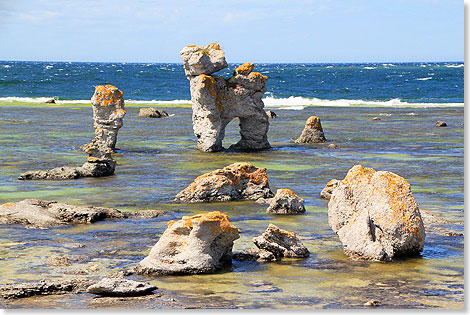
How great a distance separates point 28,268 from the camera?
1182 centimetres

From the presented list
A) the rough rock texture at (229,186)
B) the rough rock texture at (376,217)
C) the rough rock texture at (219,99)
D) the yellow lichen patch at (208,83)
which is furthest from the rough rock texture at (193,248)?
the rough rock texture at (219,99)

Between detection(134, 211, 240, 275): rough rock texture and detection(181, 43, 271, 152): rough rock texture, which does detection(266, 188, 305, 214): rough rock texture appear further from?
detection(181, 43, 271, 152): rough rock texture

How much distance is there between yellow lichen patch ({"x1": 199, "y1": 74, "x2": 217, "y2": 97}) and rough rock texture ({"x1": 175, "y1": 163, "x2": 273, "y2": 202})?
1063 cm

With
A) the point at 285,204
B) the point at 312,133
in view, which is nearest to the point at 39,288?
the point at 285,204

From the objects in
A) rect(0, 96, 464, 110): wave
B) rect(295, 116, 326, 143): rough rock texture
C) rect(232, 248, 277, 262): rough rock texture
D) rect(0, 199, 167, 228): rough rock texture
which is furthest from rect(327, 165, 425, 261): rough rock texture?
rect(0, 96, 464, 110): wave

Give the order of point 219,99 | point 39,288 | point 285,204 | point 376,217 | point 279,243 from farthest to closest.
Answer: point 219,99 → point 285,204 → point 376,217 → point 279,243 → point 39,288

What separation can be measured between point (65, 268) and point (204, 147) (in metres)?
18.9

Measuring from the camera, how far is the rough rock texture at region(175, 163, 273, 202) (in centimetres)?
1866

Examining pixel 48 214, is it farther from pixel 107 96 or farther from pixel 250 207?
pixel 107 96

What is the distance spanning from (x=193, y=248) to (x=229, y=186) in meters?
7.35

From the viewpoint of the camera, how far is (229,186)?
18.9 m

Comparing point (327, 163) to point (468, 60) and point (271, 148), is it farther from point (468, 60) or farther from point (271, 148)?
point (468, 60)

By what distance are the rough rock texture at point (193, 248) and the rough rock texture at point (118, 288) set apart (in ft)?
4.25

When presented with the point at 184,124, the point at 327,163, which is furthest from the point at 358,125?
the point at 327,163
